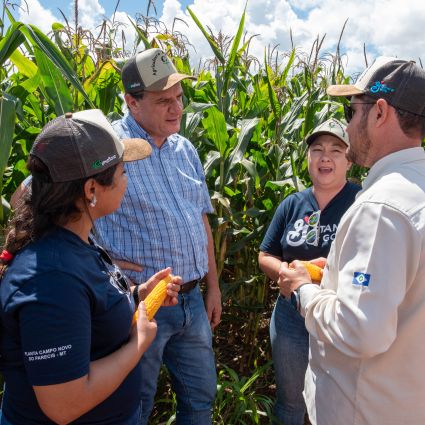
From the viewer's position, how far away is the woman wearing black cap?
1208 millimetres

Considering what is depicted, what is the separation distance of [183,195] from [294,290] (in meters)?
0.85

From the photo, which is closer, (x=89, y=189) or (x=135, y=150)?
(x=89, y=189)

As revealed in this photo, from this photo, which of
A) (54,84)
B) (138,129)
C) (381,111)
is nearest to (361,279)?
(381,111)

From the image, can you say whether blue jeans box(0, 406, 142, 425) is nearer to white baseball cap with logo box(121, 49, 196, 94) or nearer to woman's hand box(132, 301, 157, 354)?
woman's hand box(132, 301, 157, 354)

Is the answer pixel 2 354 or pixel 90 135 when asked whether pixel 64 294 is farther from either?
pixel 90 135

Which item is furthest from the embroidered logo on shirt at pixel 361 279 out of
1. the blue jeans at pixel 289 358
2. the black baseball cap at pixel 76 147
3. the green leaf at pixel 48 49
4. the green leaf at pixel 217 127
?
the green leaf at pixel 217 127

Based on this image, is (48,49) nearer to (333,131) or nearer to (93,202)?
(93,202)

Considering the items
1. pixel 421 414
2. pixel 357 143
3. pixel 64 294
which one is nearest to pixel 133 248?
pixel 64 294

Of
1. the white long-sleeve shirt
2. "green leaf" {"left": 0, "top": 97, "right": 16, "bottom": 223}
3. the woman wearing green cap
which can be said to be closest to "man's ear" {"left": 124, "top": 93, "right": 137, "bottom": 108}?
"green leaf" {"left": 0, "top": 97, "right": 16, "bottom": 223}

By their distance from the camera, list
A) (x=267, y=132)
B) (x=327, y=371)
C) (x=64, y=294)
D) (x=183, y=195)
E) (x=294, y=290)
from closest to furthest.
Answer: (x=64, y=294)
(x=327, y=371)
(x=294, y=290)
(x=183, y=195)
(x=267, y=132)

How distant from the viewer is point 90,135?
1.42m

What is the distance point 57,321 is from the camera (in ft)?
3.93

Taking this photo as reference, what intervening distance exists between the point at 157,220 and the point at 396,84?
3.84ft

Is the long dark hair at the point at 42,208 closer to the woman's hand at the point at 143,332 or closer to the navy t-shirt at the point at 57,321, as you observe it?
the navy t-shirt at the point at 57,321
